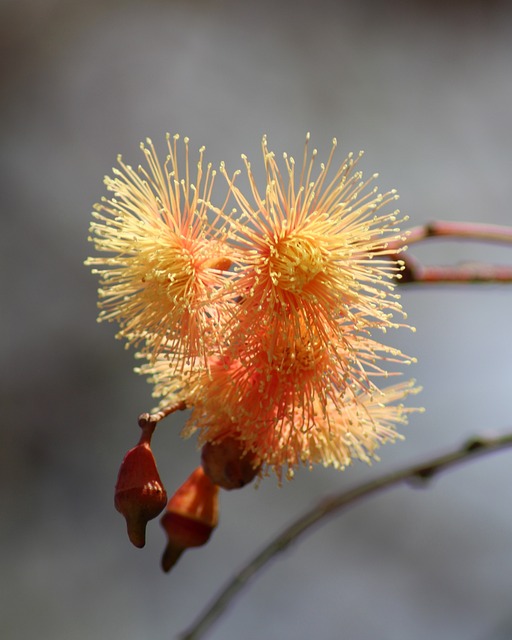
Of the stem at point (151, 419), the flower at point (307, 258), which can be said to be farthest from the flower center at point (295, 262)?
the stem at point (151, 419)

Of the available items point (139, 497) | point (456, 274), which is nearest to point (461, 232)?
point (456, 274)

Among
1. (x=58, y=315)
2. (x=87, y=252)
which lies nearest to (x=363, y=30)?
(x=87, y=252)

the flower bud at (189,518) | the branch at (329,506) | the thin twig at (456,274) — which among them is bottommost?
the branch at (329,506)

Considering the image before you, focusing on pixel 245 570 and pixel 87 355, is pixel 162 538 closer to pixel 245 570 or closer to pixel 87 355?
pixel 87 355

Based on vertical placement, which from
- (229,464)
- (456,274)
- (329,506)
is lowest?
(329,506)

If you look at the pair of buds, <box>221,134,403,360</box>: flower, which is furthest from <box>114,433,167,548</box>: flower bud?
<box>221,134,403,360</box>: flower

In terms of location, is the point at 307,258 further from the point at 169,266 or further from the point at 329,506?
the point at 329,506

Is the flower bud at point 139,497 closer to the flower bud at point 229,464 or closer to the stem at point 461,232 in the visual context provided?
the flower bud at point 229,464

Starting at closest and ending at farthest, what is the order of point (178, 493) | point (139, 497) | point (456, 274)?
point (139, 497)
point (178, 493)
point (456, 274)
